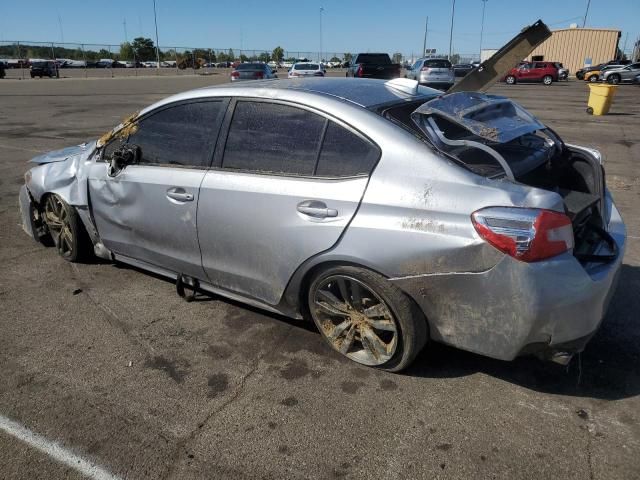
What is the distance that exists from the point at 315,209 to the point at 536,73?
1628 inches

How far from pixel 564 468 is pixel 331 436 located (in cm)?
106

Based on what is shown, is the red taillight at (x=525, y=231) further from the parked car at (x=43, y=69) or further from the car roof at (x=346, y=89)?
the parked car at (x=43, y=69)

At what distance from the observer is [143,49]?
3258 inches

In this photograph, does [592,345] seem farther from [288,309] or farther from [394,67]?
[394,67]

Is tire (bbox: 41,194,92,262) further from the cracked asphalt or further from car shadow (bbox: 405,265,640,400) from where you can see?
car shadow (bbox: 405,265,640,400)

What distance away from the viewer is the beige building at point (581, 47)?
50.8 m

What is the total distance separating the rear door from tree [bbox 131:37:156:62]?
86.9 meters

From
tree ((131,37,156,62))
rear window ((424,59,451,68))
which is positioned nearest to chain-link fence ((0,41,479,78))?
tree ((131,37,156,62))

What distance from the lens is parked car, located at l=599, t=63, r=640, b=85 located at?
120 ft

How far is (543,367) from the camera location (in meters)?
3.05

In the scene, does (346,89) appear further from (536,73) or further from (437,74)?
(536,73)

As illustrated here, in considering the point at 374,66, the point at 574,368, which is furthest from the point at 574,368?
the point at 374,66

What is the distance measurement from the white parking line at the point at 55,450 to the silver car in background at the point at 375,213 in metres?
1.32

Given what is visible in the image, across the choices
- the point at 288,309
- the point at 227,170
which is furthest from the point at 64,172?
the point at 288,309
